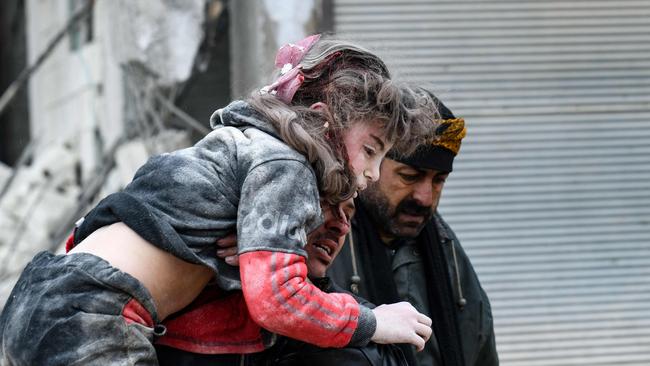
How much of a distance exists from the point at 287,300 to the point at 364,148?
1.52 ft

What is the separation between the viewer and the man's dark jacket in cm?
367

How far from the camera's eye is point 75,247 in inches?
107

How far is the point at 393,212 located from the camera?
3867 millimetres

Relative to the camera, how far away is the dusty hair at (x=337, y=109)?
2.69m

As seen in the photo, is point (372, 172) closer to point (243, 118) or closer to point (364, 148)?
point (364, 148)

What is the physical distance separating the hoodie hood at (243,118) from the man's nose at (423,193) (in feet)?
3.68

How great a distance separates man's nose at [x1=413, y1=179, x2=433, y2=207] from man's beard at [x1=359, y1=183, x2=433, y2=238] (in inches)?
0.6

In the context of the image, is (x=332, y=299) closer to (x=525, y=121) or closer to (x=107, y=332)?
(x=107, y=332)

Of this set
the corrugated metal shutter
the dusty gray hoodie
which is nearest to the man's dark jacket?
the dusty gray hoodie

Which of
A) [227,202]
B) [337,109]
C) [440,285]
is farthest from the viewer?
[440,285]

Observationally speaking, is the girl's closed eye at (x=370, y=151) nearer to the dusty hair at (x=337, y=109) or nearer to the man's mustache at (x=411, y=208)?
the dusty hair at (x=337, y=109)

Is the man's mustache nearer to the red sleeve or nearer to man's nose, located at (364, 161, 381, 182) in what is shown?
man's nose, located at (364, 161, 381, 182)

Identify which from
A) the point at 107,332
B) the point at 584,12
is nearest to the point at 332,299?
the point at 107,332

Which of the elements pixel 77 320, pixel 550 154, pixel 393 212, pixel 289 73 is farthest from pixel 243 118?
pixel 550 154
